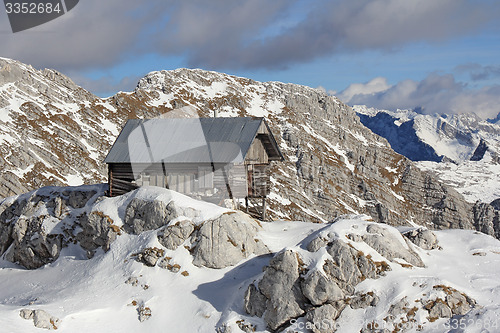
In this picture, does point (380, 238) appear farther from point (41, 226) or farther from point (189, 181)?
point (41, 226)

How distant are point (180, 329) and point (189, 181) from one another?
1396 centimetres

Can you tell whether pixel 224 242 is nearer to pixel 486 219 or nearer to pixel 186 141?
pixel 186 141

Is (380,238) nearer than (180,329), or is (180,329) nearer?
(180,329)

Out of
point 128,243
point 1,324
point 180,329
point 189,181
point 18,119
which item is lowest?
point 180,329

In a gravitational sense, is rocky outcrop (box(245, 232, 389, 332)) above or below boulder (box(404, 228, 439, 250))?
below

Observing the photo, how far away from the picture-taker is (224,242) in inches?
1195

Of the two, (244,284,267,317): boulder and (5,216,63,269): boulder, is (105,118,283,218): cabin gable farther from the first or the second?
(244,284,267,317): boulder

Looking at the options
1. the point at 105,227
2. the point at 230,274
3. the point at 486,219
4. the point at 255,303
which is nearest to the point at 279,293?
the point at 255,303

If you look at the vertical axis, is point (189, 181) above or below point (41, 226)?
above

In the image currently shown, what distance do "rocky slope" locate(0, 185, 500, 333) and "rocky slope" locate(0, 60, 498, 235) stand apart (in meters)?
68.6

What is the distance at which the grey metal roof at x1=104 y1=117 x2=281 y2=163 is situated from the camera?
119 feet

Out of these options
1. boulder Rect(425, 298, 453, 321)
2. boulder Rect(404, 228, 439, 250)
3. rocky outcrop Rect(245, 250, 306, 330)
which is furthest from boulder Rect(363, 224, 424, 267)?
rocky outcrop Rect(245, 250, 306, 330)

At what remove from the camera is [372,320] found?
23.8 meters

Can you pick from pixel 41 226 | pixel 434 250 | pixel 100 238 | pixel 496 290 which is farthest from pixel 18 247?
pixel 496 290
